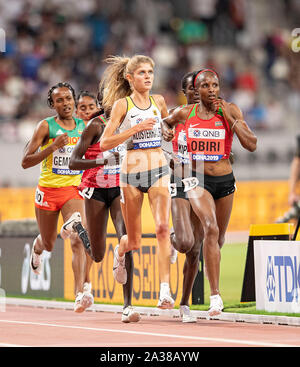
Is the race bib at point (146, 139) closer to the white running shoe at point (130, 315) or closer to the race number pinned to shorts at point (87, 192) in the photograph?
the race number pinned to shorts at point (87, 192)

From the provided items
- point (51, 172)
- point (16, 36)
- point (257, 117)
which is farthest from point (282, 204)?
point (51, 172)

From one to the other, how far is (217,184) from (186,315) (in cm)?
160

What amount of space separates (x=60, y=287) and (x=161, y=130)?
4.41m

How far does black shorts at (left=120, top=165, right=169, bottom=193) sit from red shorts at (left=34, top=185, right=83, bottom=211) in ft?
6.97

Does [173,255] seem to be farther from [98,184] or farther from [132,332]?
[132,332]

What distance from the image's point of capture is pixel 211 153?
34.7 feet

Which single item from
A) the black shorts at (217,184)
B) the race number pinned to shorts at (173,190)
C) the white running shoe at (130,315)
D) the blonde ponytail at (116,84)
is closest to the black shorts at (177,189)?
the race number pinned to shorts at (173,190)

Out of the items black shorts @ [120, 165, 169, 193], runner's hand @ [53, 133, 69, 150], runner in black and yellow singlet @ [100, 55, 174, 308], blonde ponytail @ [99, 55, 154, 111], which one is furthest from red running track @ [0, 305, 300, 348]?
blonde ponytail @ [99, 55, 154, 111]

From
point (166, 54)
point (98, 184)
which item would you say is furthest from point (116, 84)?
point (166, 54)

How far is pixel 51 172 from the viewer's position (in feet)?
39.4

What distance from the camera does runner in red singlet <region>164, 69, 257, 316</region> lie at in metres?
10.3

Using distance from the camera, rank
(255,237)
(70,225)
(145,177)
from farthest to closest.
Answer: (255,237), (70,225), (145,177)
